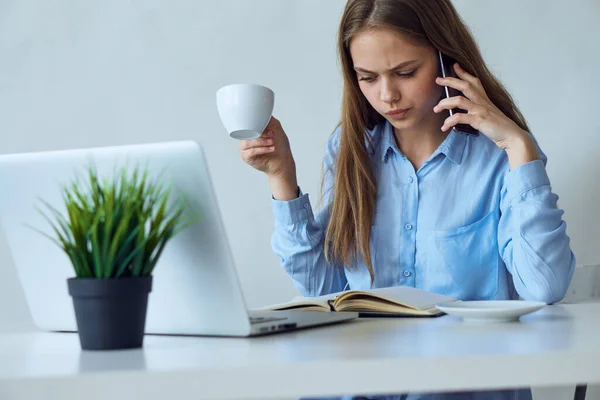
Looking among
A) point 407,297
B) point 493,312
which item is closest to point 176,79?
point 407,297

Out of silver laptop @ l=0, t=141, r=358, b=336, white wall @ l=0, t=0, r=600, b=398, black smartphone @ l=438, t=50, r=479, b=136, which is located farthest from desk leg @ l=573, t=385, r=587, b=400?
white wall @ l=0, t=0, r=600, b=398

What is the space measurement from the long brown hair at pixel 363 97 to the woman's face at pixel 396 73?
0.09 ft

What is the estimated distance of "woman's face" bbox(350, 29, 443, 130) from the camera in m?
1.64

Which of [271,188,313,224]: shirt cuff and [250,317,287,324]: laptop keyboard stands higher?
[271,188,313,224]: shirt cuff

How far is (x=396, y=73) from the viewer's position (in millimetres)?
1657

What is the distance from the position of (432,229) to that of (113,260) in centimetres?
98

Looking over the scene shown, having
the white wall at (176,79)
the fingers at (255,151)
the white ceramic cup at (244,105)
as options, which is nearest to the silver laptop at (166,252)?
the white ceramic cup at (244,105)

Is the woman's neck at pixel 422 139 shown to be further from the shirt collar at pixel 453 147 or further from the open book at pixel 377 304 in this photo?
the open book at pixel 377 304

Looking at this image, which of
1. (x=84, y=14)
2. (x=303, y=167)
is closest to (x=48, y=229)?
(x=303, y=167)

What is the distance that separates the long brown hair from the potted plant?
856 mm

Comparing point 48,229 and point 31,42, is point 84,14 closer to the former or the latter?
point 31,42

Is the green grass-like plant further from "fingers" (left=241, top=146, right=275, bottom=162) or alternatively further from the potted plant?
"fingers" (left=241, top=146, right=275, bottom=162)

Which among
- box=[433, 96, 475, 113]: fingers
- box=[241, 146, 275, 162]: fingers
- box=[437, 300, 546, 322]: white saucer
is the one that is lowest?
box=[437, 300, 546, 322]: white saucer

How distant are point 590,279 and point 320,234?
951 millimetres
